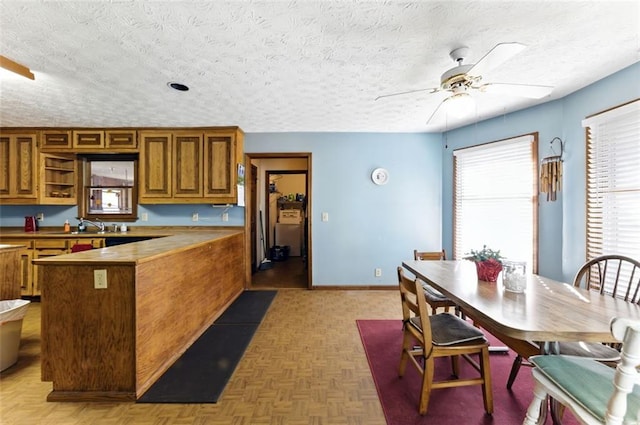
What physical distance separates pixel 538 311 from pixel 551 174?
215 centimetres

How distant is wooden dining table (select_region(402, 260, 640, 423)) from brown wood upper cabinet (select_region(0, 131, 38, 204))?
5.19m

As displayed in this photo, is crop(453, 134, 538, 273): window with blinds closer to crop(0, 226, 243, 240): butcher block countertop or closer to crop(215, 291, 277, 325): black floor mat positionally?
crop(215, 291, 277, 325): black floor mat

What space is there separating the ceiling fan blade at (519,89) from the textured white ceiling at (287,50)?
303 mm

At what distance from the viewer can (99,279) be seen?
170 centimetres

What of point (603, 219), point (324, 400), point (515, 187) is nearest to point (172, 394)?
point (324, 400)

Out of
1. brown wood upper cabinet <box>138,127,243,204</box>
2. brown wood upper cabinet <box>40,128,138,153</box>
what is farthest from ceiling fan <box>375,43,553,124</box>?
brown wood upper cabinet <box>40,128,138,153</box>

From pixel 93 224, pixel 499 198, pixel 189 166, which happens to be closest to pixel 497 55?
pixel 499 198

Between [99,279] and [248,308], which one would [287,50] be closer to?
[99,279]

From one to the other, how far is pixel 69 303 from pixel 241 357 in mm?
1257

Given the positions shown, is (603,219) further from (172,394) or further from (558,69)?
(172,394)

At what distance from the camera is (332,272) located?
405 centimetres

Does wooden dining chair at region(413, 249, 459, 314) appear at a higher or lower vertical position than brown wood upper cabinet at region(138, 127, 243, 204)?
lower

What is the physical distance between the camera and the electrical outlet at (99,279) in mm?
1695

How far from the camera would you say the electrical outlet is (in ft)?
5.56
